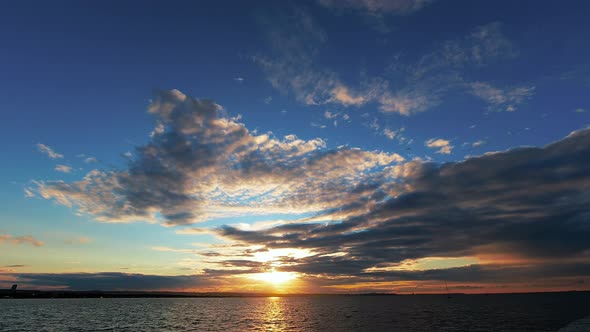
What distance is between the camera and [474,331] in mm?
81875

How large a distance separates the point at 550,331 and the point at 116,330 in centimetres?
10572

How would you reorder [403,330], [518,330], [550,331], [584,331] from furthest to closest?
[403,330]
[518,330]
[550,331]
[584,331]

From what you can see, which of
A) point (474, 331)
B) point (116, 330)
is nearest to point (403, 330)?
point (474, 331)

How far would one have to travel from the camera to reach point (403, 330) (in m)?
85.5

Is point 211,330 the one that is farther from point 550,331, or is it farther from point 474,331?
point 550,331

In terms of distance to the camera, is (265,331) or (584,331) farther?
(265,331)

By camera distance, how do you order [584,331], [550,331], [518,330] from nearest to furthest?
[584,331]
[550,331]
[518,330]

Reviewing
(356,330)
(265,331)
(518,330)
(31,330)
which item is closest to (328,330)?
(356,330)

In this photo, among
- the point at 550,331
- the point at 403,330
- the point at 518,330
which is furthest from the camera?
the point at 403,330

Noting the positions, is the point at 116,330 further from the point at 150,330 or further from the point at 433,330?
the point at 433,330

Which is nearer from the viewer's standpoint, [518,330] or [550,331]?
[550,331]

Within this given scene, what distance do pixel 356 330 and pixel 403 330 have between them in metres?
11.8

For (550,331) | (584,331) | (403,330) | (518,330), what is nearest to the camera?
(584,331)

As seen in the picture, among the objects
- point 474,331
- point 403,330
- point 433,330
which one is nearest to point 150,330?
point 403,330
